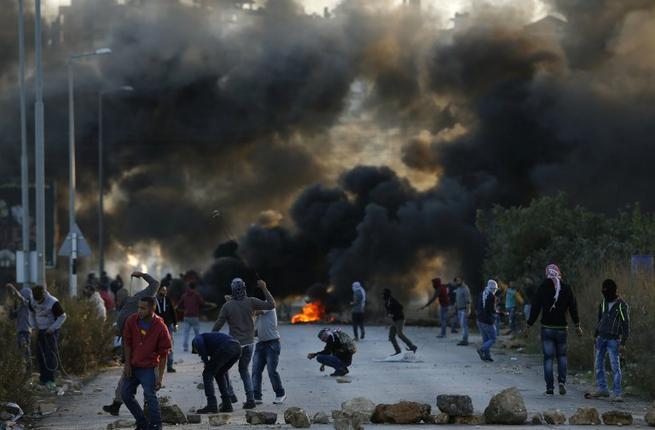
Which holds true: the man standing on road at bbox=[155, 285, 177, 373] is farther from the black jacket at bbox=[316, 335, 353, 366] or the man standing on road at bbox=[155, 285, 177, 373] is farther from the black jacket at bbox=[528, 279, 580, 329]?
the black jacket at bbox=[528, 279, 580, 329]

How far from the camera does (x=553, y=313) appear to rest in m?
19.5

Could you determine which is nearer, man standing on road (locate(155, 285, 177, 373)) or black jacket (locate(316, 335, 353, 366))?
man standing on road (locate(155, 285, 177, 373))

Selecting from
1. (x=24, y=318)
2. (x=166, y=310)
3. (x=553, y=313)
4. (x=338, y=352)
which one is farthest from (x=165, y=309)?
(x=553, y=313)

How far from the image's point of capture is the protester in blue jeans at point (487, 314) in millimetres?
26672

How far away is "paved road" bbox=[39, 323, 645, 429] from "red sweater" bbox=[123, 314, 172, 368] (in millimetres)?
1806

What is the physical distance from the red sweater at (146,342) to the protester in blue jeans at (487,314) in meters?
13.4

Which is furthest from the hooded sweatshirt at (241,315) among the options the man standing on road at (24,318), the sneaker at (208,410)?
the man standing on road at (24,318)

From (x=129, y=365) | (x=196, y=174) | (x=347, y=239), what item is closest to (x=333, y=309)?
(x=347, y=239)

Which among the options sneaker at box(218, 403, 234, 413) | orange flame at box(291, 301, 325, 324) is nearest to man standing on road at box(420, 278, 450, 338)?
orange flame at box(291, 301, 325, 324)

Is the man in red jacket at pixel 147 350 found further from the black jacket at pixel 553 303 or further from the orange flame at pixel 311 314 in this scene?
the orange flame at pixel 311 314

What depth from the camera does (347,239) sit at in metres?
56.3

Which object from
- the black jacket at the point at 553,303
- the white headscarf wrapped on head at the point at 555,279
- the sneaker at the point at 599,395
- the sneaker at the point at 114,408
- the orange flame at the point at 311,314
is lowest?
the sneaker at the point at 599,395

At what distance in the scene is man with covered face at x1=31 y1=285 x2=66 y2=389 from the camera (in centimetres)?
2116

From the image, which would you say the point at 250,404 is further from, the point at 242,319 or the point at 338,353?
the point at 338,353
